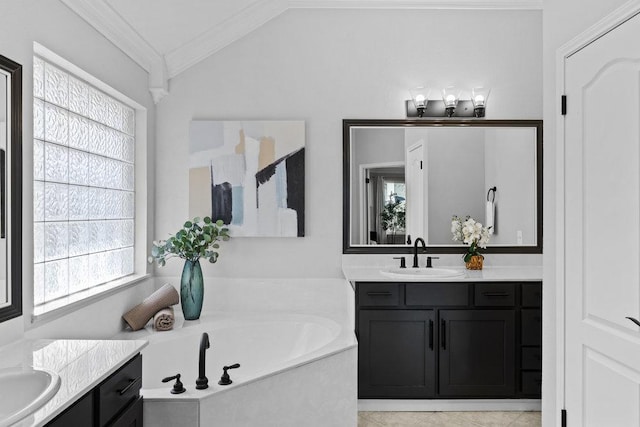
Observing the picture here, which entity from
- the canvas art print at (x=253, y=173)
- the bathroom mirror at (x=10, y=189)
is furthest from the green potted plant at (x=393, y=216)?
the bathroom mirror at (x=10, y=189)

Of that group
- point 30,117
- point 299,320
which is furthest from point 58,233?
point 299,320

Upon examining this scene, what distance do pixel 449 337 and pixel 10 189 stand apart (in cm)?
248

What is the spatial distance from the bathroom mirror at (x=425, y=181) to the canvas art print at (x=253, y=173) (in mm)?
372

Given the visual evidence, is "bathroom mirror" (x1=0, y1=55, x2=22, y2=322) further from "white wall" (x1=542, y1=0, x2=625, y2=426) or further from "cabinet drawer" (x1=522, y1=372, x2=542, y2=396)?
"cabinet drawer" (x1=522, y1=372, x2=542, y2=396)

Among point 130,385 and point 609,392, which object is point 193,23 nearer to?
point 130,385

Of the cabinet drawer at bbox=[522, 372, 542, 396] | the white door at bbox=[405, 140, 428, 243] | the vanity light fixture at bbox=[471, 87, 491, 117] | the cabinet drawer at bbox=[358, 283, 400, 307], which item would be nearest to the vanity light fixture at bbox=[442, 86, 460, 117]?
the vanity light fixture at bbox=[471, 87, 491, 117]

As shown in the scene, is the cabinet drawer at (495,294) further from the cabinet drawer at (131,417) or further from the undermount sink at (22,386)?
the undermount sink at (22,386)

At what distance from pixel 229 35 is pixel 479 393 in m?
2.91

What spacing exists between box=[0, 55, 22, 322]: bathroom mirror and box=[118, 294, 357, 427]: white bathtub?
2.22ft

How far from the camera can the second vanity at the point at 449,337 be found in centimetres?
320

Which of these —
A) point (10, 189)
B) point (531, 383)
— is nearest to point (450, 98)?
point (531, 383)

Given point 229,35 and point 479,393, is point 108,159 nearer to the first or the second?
point 229,35

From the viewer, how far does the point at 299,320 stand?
345 cm

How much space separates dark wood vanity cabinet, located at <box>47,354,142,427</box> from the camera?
1444 mm
